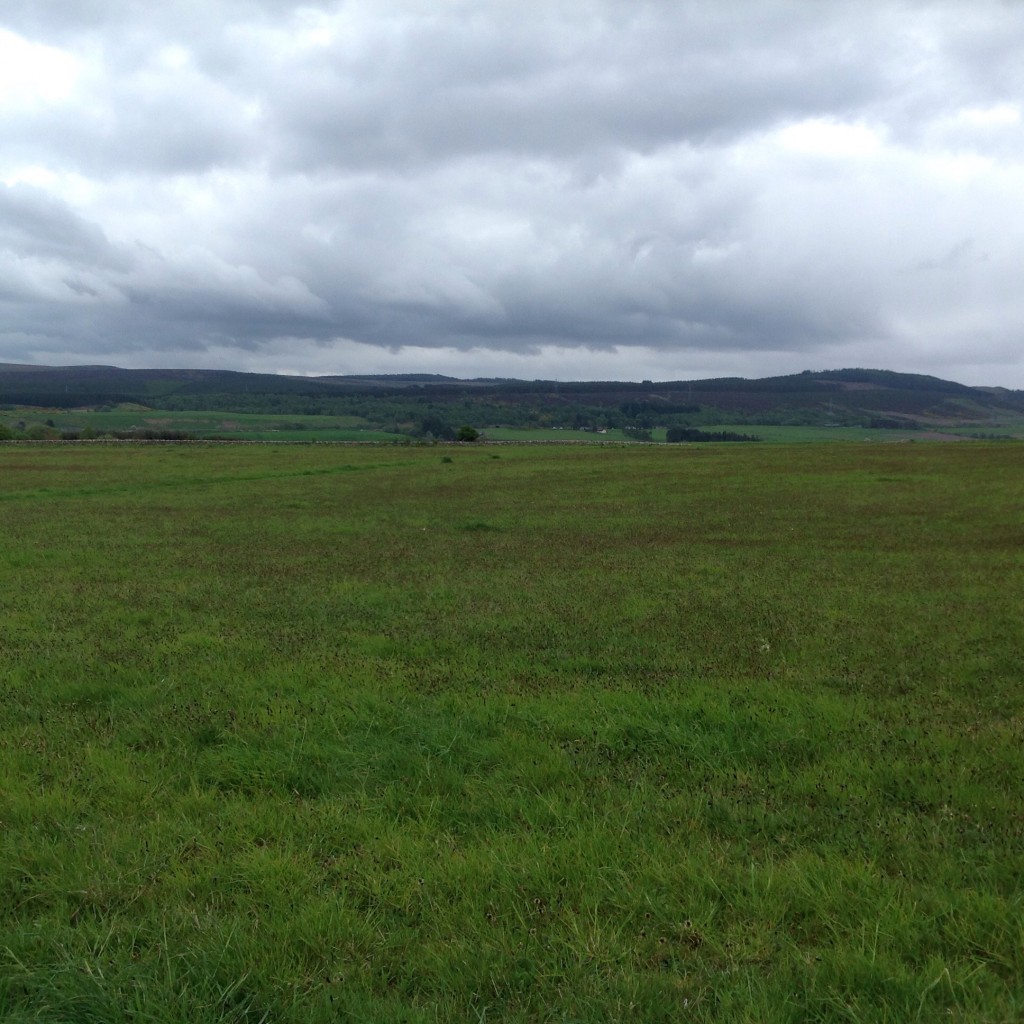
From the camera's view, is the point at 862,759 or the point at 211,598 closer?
the point at 862,759

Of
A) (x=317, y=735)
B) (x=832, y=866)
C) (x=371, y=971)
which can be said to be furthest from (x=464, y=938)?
(x=317, y=735)

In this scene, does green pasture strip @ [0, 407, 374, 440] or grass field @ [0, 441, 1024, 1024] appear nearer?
grass field @ [0, 441, 1024, 1024]

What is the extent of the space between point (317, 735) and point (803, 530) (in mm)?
18047

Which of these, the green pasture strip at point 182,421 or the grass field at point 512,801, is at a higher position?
the green pasture strip at point 182,421

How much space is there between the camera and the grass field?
3850 millimetres

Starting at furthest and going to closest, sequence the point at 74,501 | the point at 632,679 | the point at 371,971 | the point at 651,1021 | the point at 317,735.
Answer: the point at 74,501, the point at 632,679, the point at 317,735, the point at 371,971, the point at 651,1021

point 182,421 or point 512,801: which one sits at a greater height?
point 182,421

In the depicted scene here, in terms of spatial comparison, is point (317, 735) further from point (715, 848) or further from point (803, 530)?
point (803, 530)

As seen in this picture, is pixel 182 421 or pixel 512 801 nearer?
pixel 512 801

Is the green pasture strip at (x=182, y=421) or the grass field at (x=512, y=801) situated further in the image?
the green pasture strip at (x=182, y=421)

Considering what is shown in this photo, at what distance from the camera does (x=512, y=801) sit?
18.5 feet

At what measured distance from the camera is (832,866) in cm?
463

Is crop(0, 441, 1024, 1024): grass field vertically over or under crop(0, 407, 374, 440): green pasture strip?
under

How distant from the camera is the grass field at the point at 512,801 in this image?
3.85 m
